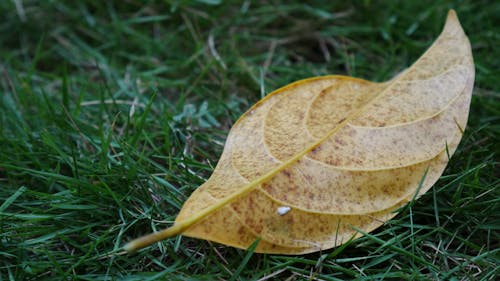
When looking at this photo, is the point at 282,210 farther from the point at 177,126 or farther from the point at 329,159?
the point at 177,126

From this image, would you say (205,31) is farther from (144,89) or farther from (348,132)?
(348,132)

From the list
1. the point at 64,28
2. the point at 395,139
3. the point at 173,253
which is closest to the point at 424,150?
the point at 395,139

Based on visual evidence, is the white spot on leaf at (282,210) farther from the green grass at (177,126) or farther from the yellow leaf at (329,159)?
the green grass at (177,126)

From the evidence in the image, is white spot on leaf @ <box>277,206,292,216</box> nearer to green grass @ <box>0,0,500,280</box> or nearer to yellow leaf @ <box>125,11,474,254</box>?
yellow leaf @ <box>125,11,474,254</box>

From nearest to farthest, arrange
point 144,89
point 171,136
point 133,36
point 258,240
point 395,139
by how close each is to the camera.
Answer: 1. point 258,240
2. point 395,139
3. point 171,136
4. point 144,89
5. point 133,36

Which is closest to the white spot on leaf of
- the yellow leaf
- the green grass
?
the yellow leaf

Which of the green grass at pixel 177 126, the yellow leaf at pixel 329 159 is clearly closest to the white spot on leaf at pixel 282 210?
the yellow leaf at pixel 329 159
